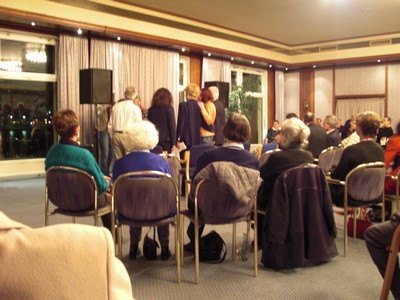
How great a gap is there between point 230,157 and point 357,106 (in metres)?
11.2

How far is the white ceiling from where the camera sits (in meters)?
9.02

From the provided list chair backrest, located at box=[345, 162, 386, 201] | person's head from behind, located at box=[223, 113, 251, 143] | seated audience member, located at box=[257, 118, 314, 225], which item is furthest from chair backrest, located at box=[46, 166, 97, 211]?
chair backrest, located at box=[345, 162, 386, 201]

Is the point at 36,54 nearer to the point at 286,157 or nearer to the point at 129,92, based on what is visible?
the point at 129,92

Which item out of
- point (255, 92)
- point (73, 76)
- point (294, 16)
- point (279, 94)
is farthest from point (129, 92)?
point (279, 94)

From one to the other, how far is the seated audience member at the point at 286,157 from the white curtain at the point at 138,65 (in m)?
6.27

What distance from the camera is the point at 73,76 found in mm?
8562

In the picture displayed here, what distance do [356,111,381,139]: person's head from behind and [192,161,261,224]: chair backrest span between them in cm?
150

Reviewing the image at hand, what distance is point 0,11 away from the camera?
701 centimetres

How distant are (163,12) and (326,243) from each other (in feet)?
24.7

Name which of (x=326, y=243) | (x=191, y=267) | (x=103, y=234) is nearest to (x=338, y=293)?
(x=326, y=243)

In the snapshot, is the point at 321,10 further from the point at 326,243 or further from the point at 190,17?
the point at 326,243

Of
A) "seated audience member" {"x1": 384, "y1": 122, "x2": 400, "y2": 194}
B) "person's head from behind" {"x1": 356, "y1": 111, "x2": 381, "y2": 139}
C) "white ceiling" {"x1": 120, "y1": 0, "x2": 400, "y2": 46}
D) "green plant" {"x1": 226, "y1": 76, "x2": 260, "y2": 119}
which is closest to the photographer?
"person's head from behind" {"x1": 356, "y1": 111, "x2": 381, "y2": 139}

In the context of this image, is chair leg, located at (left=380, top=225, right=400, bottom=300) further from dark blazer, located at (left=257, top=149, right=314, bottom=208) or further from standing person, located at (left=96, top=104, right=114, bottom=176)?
standing person, located at (left=96, top=104, right=114, bottom=176)

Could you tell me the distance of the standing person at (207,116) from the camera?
6.34 meters
